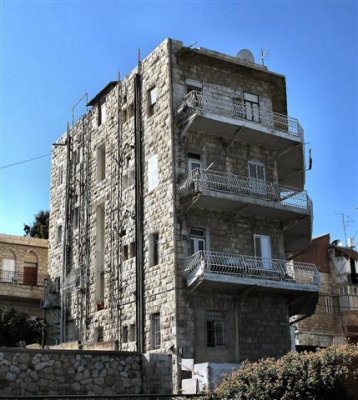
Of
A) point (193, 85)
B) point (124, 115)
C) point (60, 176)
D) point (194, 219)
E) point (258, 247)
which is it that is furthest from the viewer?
point (60, 176)

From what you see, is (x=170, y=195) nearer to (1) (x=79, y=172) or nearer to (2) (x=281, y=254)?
(2) (x=281, y=254)

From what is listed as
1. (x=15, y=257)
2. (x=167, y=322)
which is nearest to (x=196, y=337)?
(x=167, y=322)

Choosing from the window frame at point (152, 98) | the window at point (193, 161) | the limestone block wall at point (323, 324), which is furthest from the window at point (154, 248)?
Answer: the limestone block wall at point (323, 324)

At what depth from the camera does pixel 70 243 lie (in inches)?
1380

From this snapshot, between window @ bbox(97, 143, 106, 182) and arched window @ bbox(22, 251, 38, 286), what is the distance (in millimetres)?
11300

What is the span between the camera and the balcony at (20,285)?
124 feet

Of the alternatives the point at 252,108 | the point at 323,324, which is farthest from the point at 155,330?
the point at 323,324

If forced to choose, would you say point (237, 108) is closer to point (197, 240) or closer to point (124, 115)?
point (124, 115)

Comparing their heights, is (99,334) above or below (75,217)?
below

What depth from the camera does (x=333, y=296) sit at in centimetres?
5088

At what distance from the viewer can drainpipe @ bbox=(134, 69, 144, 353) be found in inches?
1066

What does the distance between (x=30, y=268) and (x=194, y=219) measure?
18535mm

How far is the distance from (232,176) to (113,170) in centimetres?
676

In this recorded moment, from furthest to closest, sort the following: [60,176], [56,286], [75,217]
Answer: [60,176], [56,286], [75,217]
